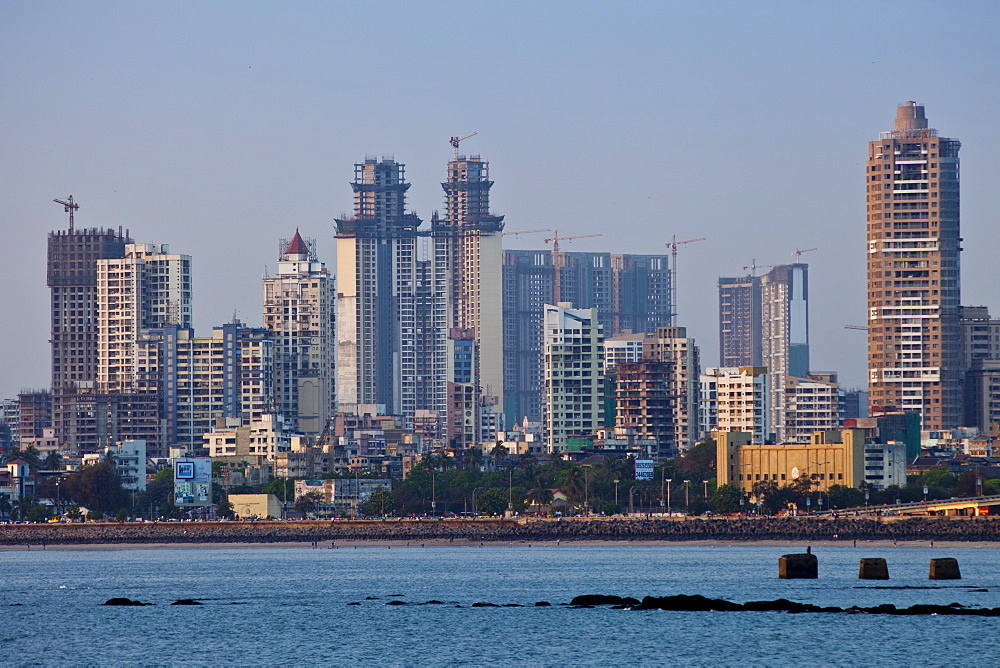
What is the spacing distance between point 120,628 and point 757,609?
110 feet

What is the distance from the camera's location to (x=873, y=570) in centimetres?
12938

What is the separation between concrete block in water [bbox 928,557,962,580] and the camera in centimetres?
12875

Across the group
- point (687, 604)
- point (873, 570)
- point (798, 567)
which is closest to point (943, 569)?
point (873, 570)

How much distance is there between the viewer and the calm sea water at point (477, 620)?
302 ft

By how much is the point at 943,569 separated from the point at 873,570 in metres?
4.44

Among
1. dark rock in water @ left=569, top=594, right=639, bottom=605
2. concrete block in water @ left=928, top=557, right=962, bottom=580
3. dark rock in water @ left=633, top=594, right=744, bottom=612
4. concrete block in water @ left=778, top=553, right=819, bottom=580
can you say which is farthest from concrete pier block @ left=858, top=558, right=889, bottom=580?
dark rock in water @ left=569, top=594, right=639, bottom=605

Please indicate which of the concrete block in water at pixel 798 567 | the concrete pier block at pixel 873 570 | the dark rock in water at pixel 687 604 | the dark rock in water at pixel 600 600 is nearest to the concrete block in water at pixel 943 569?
the concrete pier block at pixel 873 570

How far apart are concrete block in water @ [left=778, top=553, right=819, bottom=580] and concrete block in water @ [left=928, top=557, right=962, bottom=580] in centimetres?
742

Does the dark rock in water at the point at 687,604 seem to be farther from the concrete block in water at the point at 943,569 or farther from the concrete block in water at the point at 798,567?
the concrete block in water at the point at 943,569

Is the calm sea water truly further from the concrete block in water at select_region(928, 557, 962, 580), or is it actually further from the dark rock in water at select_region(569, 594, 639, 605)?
the dark rock in water at select_region(569, 594, 639, 605)

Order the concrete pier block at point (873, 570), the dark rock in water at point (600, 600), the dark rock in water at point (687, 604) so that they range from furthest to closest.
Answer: the concrete pier block at point (873, 570) < the dark rock in water at point (600, 600) < the dark rock in water at point (687, 604)

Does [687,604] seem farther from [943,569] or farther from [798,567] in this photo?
[943,569]

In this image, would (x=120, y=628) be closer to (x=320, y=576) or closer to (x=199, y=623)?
(x=199, y=623)

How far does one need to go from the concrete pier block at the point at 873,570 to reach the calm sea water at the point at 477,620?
4.90 ft
